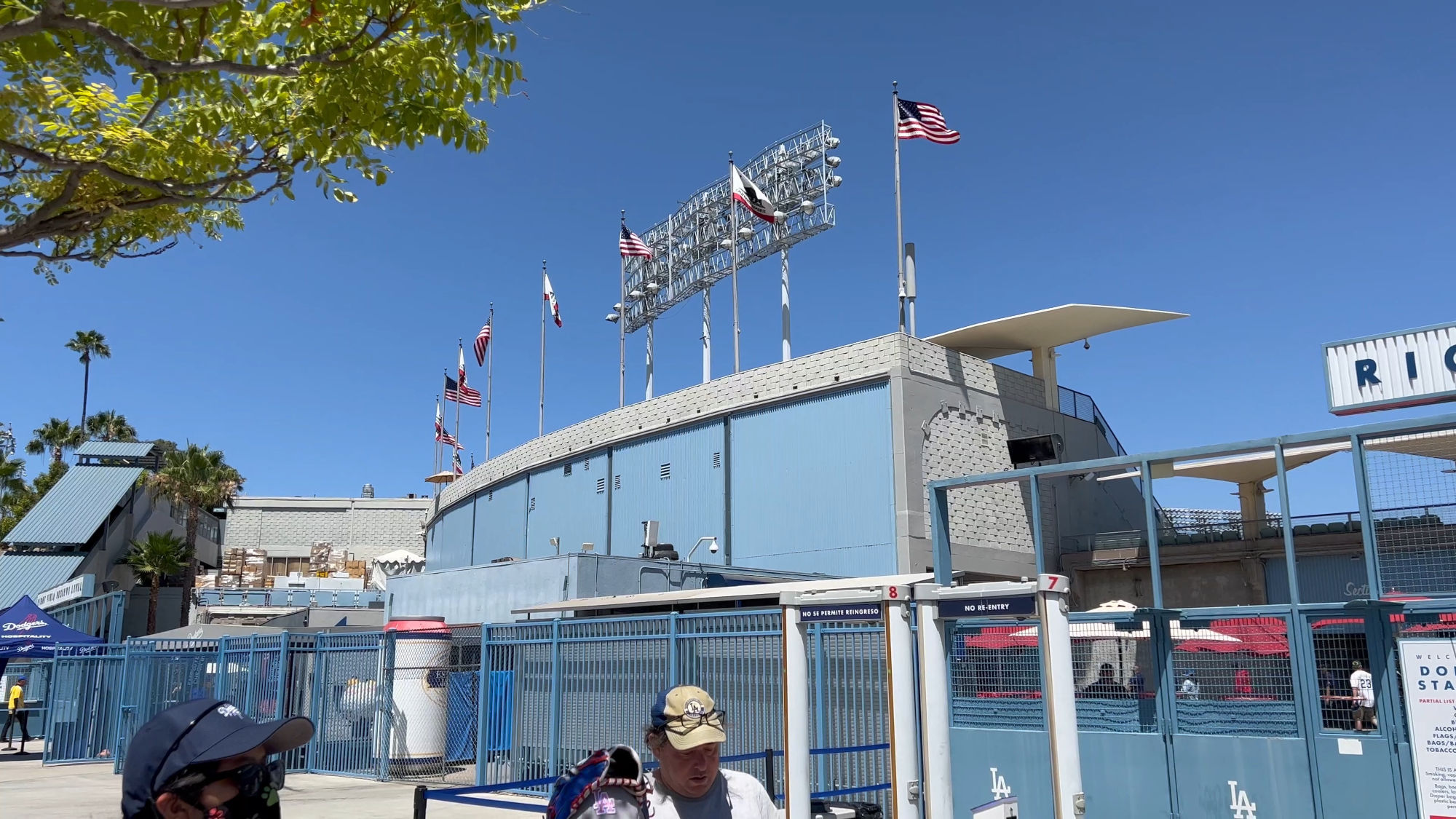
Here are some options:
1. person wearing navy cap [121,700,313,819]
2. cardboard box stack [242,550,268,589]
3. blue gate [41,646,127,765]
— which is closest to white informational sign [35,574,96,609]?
blue gate [41,646,127,765]

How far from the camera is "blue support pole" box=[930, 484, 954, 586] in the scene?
12.8m

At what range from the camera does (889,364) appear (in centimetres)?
2706

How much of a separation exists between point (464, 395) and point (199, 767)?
150 feet

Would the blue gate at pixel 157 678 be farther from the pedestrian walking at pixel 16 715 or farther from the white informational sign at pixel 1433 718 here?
the white informational sign at pixel 1433 718

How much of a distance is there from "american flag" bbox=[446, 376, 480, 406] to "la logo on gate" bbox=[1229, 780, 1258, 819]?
1585 inches

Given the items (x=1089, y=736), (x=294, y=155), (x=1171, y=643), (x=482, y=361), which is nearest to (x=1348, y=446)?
(x=1171, y=643)

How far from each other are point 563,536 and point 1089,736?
30.2 m

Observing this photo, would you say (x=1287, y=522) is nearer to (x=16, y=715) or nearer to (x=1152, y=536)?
(x=1152, y=536)

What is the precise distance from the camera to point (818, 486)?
2862cm

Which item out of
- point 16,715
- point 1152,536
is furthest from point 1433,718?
point 16,715

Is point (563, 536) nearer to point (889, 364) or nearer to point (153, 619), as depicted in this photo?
point (889, 364)

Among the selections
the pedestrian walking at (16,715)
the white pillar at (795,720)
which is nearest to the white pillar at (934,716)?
Answer: the white pillar at (795,720)

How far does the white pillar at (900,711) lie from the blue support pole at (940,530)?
541cm

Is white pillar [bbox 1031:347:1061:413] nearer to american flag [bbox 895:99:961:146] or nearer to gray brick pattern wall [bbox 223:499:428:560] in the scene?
american flag [bbox 895:99:961:146]
